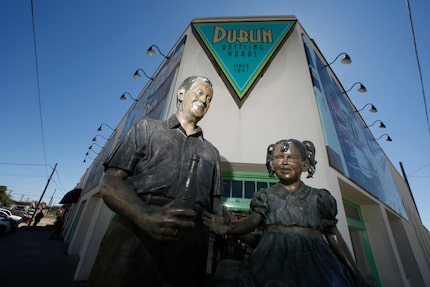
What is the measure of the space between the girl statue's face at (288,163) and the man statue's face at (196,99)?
73 centimetres

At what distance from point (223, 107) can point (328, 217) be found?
9.03ft

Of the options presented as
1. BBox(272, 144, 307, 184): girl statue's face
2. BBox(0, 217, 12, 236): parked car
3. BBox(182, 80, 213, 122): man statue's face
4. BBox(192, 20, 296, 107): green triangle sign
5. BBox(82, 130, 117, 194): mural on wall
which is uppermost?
BBox(192, 20, 296, 107): green triangle sign

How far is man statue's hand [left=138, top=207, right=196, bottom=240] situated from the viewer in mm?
660

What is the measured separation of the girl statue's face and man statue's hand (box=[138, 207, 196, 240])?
1025 millimetres

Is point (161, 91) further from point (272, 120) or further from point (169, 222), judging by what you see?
point (169, 222)

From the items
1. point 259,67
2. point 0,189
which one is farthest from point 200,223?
point 0,189

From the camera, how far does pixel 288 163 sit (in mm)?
1469

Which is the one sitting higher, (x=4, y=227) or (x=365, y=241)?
(x=365, y=241)

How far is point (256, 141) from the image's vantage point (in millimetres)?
3357

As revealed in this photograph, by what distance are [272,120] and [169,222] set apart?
129 inches

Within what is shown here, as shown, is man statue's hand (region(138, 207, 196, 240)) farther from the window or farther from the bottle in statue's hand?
the window

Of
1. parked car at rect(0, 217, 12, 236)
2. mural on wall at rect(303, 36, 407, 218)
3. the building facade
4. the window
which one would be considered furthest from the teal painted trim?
parked car at rect(0, 217, 12, 236)

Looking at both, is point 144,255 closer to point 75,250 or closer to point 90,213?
point 90,213

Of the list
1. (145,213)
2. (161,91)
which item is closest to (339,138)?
(161,91)
